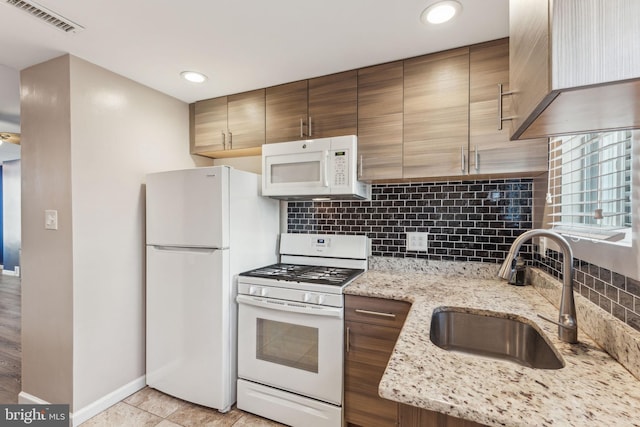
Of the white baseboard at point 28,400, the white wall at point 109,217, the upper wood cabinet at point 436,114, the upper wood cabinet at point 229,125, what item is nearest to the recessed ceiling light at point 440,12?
the upper wood cabinet at point 436,114

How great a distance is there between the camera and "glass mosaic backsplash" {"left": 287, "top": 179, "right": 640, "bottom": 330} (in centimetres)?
195

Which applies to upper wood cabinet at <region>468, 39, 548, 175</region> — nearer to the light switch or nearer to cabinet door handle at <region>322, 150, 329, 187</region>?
cabinet door handle at <region>322, 150, 329, 187</region>

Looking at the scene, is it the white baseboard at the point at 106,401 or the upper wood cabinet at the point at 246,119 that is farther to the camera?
the upper wood cabinet at the point at 246,119

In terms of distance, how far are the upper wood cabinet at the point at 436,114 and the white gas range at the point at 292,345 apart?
0.88 m

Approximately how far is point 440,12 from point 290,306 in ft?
5.77

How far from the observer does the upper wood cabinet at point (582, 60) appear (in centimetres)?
48

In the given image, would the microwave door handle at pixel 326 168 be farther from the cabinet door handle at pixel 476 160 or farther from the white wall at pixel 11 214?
the white wall at pixel 11 214

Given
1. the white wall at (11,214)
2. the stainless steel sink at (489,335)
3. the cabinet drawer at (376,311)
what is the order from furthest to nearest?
the white wall at (11,214), the cabinet drawer at (376,311), the stainless steel sink at (489,335)

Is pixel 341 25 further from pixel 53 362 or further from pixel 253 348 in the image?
pixel 53 362

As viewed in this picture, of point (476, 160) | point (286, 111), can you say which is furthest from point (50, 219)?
point (476, 160)

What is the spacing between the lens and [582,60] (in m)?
0.50

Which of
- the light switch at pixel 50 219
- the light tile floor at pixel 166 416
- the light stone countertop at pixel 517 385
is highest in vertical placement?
the light switch at pixel 50 219

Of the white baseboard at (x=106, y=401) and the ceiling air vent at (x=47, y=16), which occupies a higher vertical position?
the ceiling air vent at (x=47, y=16)

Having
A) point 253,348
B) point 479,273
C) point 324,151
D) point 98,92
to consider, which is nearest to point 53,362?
point 253,348
